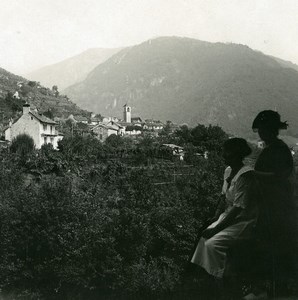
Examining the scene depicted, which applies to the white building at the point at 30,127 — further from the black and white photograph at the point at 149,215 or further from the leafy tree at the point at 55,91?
the leafy tree at the point at 55,91

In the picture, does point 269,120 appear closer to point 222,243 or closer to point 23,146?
point 222,243

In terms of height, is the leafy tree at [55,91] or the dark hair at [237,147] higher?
the leafy tree at [55,91]

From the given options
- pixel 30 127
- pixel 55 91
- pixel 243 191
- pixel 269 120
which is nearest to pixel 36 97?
pixel 55 91

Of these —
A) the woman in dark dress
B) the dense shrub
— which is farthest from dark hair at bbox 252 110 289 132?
the dense shrub

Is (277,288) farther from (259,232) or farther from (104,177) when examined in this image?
(104,177)

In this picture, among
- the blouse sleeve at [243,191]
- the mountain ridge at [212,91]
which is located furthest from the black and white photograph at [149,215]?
the mountain ridge at [212,91]

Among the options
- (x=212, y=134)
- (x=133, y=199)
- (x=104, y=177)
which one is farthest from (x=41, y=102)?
(x=133, y=199)
